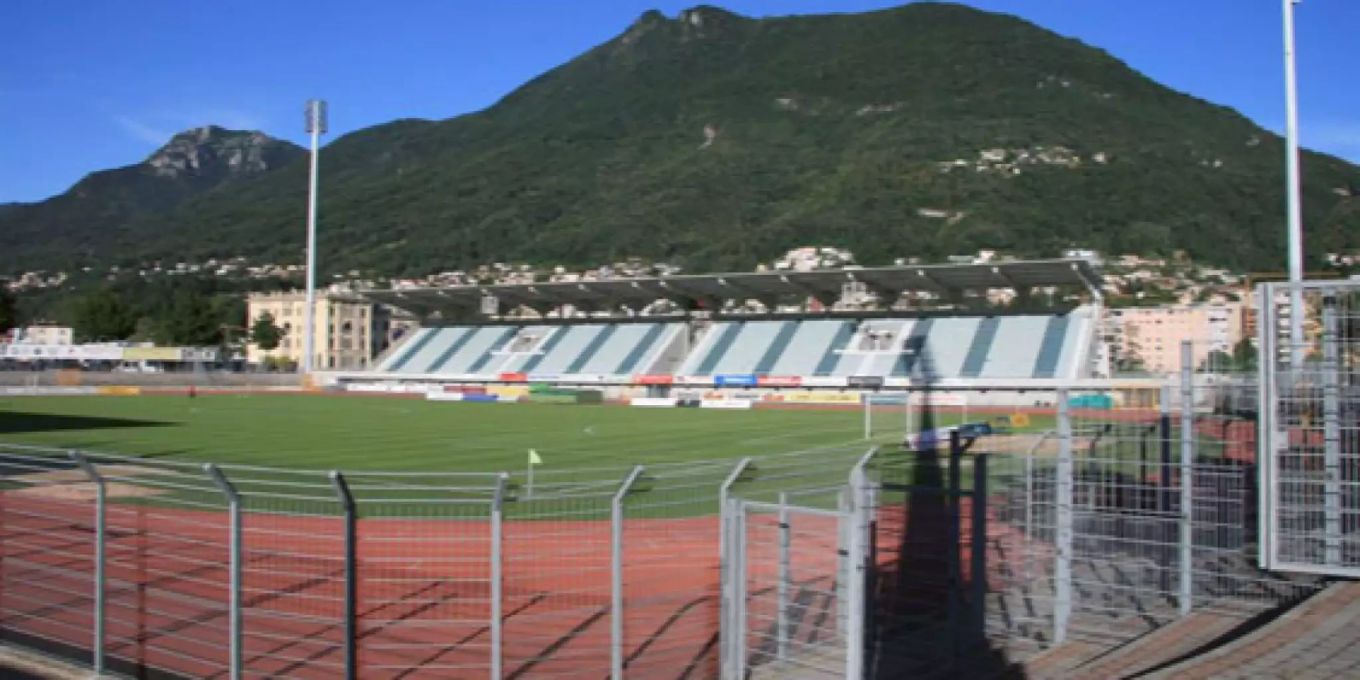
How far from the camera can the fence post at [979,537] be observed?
6691 mm

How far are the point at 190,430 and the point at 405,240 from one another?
158m

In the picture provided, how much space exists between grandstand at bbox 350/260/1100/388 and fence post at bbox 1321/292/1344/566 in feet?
137

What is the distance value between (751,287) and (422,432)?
1126 inches

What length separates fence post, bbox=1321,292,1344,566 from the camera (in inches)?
248

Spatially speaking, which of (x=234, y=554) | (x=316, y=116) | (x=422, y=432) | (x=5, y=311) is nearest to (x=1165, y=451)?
(x=234, y=554)

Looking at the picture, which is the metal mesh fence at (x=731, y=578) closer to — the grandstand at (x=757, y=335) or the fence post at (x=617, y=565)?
the fence post at (x=617, y=565)

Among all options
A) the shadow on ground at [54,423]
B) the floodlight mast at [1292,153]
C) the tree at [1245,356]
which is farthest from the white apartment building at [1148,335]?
the shadow on ground at [54,423]

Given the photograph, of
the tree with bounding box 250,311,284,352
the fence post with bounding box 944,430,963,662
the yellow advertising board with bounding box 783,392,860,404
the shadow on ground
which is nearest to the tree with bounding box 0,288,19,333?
the tree with bounding box 250,311,284,352

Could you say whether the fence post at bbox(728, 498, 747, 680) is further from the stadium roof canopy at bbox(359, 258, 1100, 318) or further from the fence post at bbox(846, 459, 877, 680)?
the stadium roof canopy at bbox(359, 258, 1100, 318)

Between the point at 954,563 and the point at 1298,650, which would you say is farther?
the point at 954,563

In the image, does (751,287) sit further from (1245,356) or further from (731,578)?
(731,578)

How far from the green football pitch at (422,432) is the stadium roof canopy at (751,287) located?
31.6 feet

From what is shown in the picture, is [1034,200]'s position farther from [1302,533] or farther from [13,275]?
[13,275]

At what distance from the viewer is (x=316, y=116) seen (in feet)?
228
